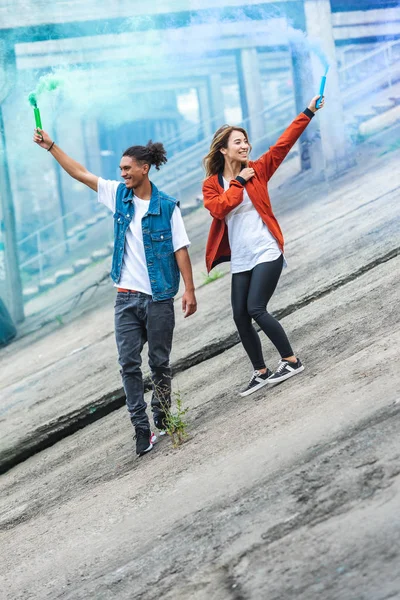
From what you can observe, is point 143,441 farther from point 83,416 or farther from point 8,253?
point 8,253

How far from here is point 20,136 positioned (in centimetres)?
1308

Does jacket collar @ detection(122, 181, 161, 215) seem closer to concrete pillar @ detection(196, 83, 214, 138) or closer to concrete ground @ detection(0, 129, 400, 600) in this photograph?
concrete ground @ detection(0, 129, 400, 600)

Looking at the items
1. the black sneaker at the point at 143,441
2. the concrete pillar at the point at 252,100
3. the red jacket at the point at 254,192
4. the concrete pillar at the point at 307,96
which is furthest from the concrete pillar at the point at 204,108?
the black sneaker at the point at 143,441

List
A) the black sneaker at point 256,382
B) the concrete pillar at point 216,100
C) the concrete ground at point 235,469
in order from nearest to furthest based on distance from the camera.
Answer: the concrete ground at point 235,469
the black sneaker at point 256,382
the concrete pillar at point 216,100

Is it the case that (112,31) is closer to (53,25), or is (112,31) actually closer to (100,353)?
(53,25)

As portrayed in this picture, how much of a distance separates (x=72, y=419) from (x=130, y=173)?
2261 mm

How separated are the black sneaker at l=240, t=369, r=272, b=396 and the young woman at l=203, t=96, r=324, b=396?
0.38ft

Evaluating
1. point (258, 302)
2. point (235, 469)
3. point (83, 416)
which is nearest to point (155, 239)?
point (258, 302)

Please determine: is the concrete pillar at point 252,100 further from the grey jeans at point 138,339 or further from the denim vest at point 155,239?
the grey jeans at point 138,339

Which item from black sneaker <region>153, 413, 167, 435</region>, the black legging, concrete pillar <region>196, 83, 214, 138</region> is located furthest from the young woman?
concrete pillar <region>196, 83, 214, 138</region>

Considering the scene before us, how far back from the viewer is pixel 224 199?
4703mm

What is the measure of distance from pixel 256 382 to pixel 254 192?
1142mm

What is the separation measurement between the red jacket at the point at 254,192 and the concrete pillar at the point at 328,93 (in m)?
6.97

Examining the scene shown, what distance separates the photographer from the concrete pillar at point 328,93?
11.7 m
